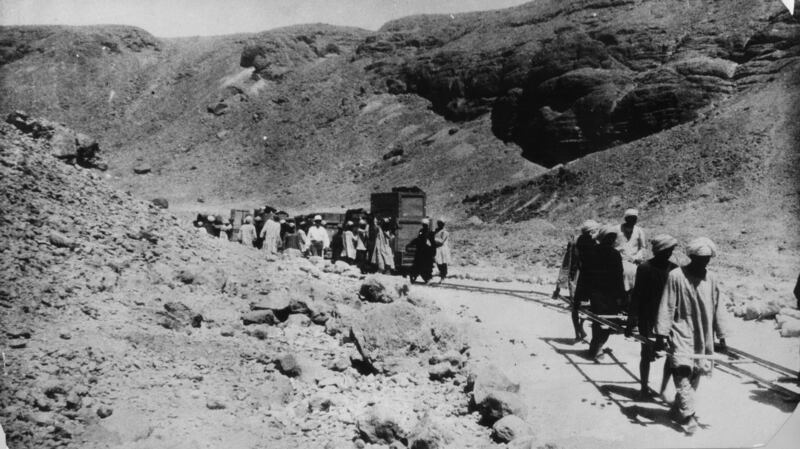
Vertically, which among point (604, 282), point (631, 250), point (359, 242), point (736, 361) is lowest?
point (359, 242)

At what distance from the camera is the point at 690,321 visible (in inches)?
178

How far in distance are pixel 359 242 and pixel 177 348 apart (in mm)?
7972

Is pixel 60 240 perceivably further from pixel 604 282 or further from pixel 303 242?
pixel 303 242

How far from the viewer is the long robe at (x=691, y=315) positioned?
Result: 4527mm

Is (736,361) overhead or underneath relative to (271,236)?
overhead

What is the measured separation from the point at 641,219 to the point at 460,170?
16198 millimetres

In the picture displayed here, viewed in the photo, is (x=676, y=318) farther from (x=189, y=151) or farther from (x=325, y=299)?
(x=189, y=151)

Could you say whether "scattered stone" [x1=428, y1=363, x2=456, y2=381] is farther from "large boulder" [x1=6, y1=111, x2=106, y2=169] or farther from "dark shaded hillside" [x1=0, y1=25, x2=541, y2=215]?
"dark shaded hillside" [x1=0, y1=25, x2=541, y2=215]

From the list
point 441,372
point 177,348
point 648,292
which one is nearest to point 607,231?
point 648,292

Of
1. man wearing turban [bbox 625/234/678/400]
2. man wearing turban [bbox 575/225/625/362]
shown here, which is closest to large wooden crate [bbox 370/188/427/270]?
man wearing turban [bbox 575/225/625/362]

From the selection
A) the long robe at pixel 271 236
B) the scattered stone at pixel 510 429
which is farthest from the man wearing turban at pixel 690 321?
the long robe at pixel 271 236

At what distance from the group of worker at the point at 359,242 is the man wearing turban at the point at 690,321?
24.8 ft

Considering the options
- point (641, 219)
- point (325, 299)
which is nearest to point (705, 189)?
point (641, 219)

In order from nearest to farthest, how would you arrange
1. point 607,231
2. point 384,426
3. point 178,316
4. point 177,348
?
point 384,426 < point 177,348 < point 178,316 < point 607,231
